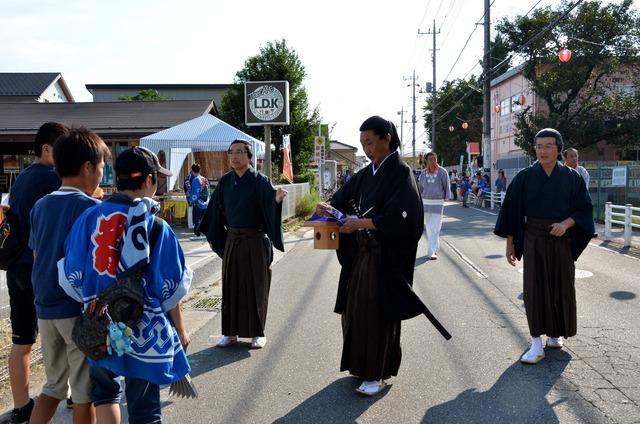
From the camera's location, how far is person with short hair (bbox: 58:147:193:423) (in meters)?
2.59

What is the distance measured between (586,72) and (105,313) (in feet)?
87.7

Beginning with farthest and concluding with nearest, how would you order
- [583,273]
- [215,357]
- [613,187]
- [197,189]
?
[613,187] < [197,189] < [583,273] < [215,357]

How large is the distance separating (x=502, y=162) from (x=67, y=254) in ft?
106

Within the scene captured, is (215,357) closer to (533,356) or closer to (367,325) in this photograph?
(367,325)

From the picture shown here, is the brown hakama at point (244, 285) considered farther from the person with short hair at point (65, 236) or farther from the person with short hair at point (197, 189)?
the person with short hair at point (197, 189)

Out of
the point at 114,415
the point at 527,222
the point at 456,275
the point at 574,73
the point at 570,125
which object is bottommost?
the point at 456,275

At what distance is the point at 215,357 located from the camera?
5172 millimetres

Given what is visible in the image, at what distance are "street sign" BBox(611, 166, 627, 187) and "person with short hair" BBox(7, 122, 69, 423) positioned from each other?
18.3m

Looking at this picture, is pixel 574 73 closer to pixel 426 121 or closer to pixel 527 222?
pixel 527 222

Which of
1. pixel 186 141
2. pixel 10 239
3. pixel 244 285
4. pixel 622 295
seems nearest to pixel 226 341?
pixel 244 285

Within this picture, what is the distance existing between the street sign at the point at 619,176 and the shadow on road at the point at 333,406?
16595 mm

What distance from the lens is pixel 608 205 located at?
1359 centimetres

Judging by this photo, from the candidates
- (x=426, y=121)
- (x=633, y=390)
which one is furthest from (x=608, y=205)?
(x=426, y=121)

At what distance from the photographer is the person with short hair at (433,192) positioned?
10.5m
